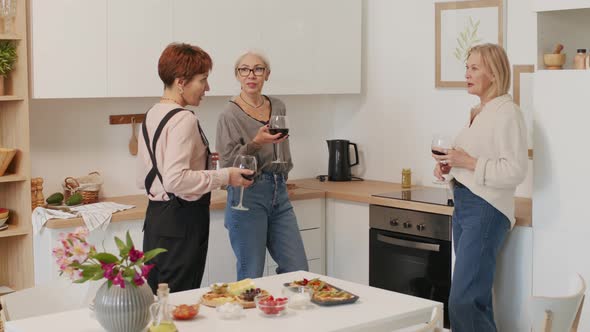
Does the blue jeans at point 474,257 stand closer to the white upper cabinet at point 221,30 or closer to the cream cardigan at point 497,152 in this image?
the cream cardigan at point 497,152

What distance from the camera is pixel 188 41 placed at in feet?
15.9

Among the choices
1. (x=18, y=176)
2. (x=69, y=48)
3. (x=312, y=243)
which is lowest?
(x=312, y=243)

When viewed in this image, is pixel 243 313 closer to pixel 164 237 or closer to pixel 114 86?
pixel 164 237

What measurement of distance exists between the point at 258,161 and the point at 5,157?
1243 millimetres

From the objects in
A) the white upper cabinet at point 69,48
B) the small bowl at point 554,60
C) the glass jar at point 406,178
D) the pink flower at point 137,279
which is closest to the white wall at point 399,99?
the glass jar at point 406,178

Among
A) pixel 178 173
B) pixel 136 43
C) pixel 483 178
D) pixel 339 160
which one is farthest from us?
pixel 339 160

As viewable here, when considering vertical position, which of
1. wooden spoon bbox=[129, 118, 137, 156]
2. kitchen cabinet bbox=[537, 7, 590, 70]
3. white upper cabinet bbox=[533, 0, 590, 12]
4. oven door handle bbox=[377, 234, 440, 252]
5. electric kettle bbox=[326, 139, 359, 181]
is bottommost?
oven door handle bbox=[377, 234, 440, 252]

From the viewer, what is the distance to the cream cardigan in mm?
3896

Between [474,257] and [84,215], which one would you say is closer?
[474,257]

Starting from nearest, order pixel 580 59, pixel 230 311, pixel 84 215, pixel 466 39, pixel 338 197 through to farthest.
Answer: pixel 230 311, pixel 580 59, pixel 84 215, pixel 466 39, pixel 338 197

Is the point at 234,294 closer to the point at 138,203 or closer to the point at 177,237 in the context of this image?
the point at 177,237

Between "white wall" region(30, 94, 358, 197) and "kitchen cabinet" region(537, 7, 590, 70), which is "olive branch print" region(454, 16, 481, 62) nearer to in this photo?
"kitchen cabinet" region(537, 7, 590, 70)

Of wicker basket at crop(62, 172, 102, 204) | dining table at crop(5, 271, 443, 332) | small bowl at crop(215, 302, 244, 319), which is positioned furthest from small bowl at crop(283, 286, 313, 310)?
wicker basket at crop(62, 172, 102, 204)

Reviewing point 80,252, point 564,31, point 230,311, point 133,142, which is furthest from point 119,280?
point 564,31
